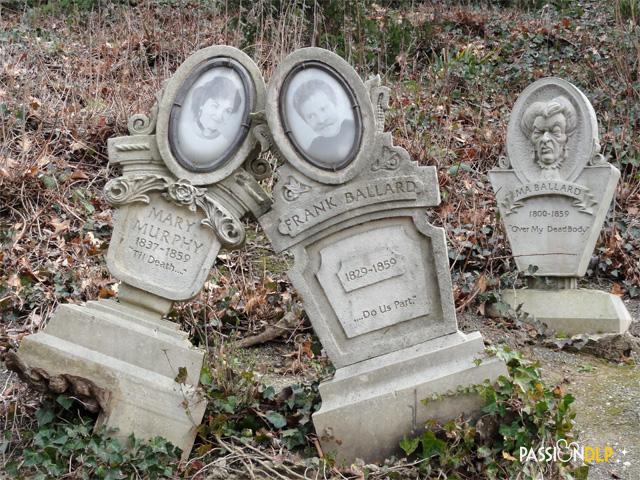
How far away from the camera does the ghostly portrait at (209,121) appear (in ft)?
12.2

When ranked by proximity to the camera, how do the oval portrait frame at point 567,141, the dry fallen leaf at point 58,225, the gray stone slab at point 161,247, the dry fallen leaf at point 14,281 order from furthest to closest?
the dry fallen leaf at point 58,225
the oval portrait frame at point 567,141
the dry fallen leaf at point 14,281
the gray stone slab at point 161,247

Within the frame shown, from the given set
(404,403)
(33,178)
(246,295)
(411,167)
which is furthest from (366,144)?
(33,178)

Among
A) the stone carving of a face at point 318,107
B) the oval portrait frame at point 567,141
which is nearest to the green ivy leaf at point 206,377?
the stone carving of a face at point 318,107

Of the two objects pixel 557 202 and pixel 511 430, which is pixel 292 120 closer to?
pixel 511 430

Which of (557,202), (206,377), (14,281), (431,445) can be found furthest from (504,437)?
(14,281)

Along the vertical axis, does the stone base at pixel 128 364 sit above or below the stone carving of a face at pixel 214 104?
below

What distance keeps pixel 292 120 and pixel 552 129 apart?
270 cm

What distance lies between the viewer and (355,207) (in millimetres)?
3580

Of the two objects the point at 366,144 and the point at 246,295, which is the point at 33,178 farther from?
the point at 366,144

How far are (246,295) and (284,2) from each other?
14.1ft

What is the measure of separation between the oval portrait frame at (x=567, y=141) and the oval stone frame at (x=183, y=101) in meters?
2.68

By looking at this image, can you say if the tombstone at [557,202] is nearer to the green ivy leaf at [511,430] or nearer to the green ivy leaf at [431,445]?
the green ivy leaf at [511,430]

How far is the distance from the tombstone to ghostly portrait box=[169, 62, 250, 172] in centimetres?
272

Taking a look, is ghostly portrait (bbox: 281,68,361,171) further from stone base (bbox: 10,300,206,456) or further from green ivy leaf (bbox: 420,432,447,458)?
green ivy leaf (bbox: 420,432,447,458)
